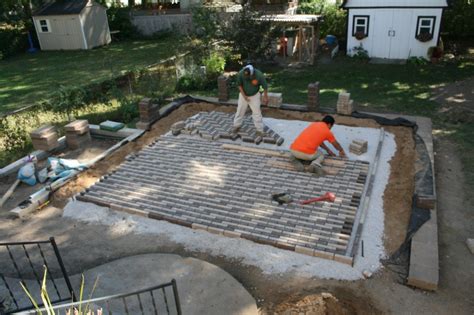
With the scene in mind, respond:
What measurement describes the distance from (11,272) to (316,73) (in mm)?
13956

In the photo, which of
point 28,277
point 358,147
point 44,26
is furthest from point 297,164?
point 44,26

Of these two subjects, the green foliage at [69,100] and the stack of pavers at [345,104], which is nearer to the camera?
the stack of pavers at [345,104]

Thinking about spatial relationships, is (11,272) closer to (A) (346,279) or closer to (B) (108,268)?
(B) (108,268)

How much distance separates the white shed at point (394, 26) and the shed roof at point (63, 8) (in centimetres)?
1699

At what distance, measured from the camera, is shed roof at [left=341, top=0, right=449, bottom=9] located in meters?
17.0

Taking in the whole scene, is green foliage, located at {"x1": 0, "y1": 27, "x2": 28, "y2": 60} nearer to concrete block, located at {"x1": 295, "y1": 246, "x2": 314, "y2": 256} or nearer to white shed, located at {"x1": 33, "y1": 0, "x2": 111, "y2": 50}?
white shed, located at {"x1": 33, "y1": 0, "x2": 111, "y2": 50}

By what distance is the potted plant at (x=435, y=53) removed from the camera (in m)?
17.4

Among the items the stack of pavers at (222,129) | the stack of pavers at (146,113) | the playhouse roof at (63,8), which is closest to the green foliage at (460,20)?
the stack of pavers at (222,129)

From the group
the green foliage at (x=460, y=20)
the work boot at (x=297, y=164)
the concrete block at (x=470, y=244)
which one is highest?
the green foliage at (x=460, y=20)

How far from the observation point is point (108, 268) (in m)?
5.98

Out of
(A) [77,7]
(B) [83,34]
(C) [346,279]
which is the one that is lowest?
(C) [346,279]

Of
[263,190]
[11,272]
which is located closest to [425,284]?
[263,190]

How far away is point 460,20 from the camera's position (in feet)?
65.4

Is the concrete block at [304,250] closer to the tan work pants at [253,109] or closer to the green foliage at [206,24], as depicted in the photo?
the tan work pants at [253,109]
